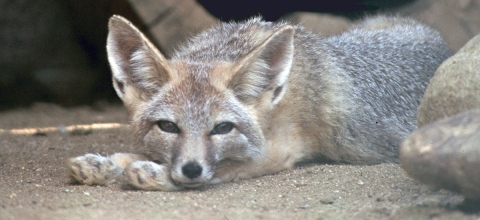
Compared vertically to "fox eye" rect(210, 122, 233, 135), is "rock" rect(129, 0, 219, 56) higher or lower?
higher

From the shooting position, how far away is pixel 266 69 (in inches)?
178

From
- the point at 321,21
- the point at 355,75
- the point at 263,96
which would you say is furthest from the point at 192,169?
the point at 321,21

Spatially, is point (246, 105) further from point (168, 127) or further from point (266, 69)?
point (168, 127)

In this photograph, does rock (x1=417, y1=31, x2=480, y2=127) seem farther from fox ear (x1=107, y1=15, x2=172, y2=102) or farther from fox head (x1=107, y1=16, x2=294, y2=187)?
fox ear (x1=107, y1=15, x2=172, y2=102)

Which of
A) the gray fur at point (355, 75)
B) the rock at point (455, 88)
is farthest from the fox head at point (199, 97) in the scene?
the rock at point (455, 88)

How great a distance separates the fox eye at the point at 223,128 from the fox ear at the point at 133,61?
1.92ft

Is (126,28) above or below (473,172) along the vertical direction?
above

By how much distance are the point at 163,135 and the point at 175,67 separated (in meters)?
0.62

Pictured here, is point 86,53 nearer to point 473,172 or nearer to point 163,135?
point 163,135

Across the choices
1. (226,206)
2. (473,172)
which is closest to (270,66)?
(226,206)

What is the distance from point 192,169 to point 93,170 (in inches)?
34.1

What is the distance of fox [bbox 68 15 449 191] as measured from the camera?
414 centimetres

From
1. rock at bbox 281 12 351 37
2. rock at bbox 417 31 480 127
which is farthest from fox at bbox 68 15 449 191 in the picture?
rock at bbox 281 12 351 37

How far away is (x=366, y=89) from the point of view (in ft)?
18.2
